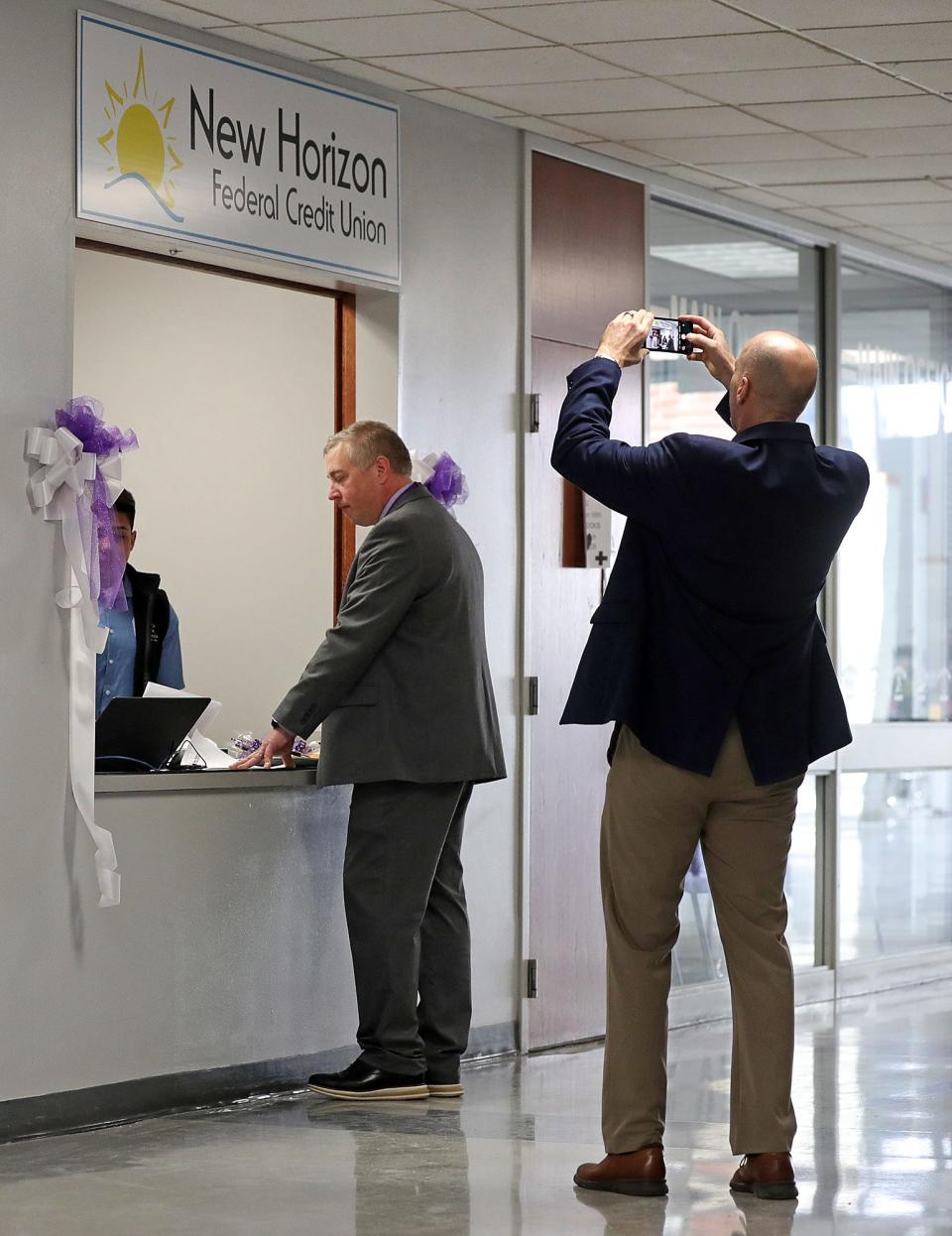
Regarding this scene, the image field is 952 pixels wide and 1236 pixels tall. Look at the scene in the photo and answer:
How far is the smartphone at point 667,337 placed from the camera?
14.0ft

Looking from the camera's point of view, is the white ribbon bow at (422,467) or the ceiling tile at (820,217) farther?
the ceiling tile at (820,217)

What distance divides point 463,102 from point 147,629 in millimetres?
1745

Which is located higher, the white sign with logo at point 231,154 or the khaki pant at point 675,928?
the white sign with logo at point 231,154

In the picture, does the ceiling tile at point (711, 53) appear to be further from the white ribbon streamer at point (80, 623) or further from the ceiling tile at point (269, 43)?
the white ribbon streamer at point (80, 623)

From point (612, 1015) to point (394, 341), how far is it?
→ 2.41m

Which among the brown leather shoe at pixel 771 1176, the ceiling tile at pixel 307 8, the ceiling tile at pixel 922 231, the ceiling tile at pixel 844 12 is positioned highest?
the ceiling tile at pixel 922 231

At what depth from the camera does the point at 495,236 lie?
246 inches

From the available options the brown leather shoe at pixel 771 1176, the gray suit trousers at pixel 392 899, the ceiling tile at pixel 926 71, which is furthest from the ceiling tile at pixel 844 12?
the brown leather shoe at pixel 771 1176

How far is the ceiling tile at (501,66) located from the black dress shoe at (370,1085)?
2612mm

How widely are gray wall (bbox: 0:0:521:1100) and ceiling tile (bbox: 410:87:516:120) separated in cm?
4

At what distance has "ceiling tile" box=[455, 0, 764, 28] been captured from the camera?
5055 millimetres

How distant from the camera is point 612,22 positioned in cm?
521

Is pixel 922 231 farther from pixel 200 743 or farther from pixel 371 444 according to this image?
pixel 200 743

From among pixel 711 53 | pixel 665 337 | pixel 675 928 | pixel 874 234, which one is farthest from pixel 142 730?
pixel 874 234
